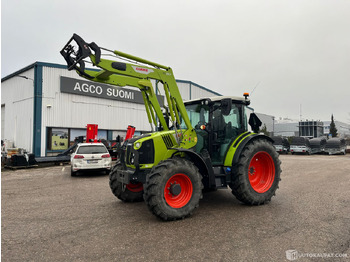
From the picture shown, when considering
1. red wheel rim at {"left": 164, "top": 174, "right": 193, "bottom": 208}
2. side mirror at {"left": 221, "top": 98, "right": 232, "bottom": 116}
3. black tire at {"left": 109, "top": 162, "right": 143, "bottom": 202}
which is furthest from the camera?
black tire at {"left": 109, "top": 162, "right": 143, "bottom": 202}

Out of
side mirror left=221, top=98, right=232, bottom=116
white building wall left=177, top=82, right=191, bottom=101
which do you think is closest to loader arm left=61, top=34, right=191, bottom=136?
side mirror left=221, top=98, right=232, bottom=116

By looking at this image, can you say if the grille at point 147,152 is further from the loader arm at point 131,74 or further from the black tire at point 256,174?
the black tire at point 256,174

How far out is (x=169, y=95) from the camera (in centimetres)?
597

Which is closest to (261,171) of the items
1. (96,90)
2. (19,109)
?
(96,90)

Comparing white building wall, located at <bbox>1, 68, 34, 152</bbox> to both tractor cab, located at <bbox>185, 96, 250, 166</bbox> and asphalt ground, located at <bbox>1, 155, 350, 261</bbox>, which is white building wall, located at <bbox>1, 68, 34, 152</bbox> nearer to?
asphalt ground, located at <bbox>1, 155, 350, 261</bbox>

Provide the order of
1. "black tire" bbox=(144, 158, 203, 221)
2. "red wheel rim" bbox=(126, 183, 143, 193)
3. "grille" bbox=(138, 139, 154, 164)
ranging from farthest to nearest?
"red wheel rim" bbox=(126, 183, 143, 193), "grille" bbox=(138, 139, 154, 164), "black tire" bbox=(144, 158, 203, 221)

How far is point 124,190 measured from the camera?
6215 millimetres

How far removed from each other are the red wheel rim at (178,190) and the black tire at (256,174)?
1231 millimetres

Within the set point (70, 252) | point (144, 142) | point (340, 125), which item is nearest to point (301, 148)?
point (144, 142)

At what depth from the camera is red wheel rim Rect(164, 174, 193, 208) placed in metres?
5.13

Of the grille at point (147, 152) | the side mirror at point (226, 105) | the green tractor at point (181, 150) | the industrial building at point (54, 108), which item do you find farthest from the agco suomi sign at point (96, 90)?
the side mirror at point (226, 105)

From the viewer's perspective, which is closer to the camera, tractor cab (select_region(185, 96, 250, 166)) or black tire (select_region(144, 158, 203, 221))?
black tire (select_region(144, 158, 203, 221))

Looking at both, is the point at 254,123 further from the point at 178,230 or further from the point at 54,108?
the point at 54,108

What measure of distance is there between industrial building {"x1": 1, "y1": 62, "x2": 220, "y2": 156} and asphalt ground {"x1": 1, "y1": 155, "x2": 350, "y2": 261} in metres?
13.1
